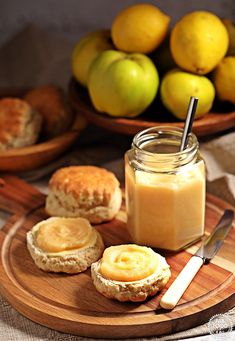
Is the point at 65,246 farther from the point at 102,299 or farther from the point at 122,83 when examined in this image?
the point at 122,83

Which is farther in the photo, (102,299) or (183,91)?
(183,91)

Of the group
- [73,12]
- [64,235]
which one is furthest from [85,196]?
[73,12]

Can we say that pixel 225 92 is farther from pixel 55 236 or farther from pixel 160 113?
pixel 55 236

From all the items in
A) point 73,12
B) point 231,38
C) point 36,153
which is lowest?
point 36,153

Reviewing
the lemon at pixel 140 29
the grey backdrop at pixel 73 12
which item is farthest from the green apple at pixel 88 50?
the grey backdrop at pixel 73 12

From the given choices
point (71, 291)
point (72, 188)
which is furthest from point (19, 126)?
point (71, 291)

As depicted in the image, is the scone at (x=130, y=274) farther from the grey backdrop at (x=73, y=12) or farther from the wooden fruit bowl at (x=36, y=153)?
the grey backdrop at (x=73, y=12)

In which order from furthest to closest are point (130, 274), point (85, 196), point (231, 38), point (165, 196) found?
point (231, 38) → point (85, 196) → point (165, 196) → point (130, 274)
